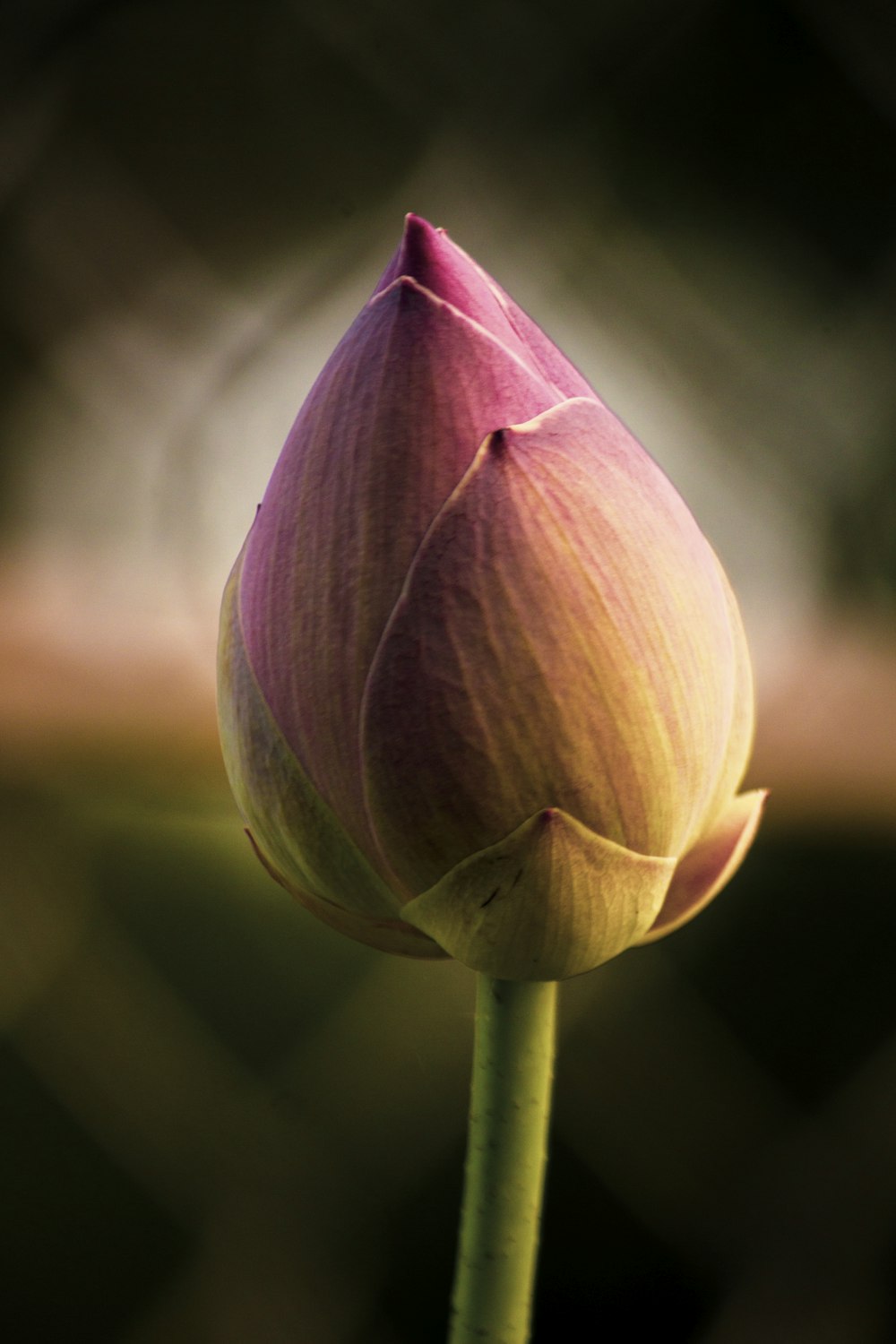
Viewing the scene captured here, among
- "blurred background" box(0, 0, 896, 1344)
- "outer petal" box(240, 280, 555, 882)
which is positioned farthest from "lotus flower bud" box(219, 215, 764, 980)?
"blurred background" box(0, 0, 896, 1344)

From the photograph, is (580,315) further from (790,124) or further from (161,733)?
(161,733)

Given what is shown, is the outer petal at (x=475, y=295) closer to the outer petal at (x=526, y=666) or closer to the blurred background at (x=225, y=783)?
the outer petal at (x=526, y=666)

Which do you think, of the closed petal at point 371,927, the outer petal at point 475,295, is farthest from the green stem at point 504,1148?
the outer petal at point 475,295

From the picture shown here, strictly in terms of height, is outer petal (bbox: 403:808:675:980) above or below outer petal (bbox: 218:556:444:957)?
below

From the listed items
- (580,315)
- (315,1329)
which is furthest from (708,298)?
(315,1329)

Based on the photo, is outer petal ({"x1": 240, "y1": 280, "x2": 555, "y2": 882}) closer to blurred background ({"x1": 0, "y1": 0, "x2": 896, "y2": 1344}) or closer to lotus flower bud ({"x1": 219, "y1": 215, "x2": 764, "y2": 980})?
lotus flower bud ({"x1": 219, "y1": 215, "x2": 764, "y2": 980})
